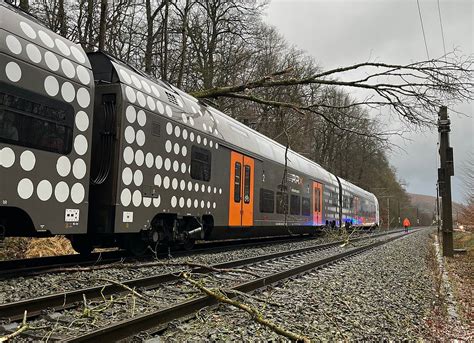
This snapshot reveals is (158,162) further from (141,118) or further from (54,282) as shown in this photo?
(54,282)

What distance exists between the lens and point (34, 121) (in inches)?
230

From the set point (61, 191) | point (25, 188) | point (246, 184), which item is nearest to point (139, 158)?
point (61, 191)

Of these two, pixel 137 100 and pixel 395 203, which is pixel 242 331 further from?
pixel 395 203

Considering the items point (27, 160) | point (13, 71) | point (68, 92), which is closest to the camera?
point (13, 71)

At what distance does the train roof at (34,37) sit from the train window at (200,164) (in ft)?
11.6

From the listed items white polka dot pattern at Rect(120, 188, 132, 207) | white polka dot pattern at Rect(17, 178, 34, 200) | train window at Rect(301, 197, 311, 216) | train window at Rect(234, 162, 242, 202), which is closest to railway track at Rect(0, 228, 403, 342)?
white polka dot pattern at Rect(17, 178, 34, 200)

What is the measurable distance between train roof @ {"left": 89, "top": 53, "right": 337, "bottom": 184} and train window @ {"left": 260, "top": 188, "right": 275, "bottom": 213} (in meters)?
1.19

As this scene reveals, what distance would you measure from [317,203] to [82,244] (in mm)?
14315

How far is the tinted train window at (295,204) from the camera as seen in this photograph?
673 inches

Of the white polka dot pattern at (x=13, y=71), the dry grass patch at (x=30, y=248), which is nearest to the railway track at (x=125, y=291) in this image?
the white polka dot pattern at (x=13, y=71)

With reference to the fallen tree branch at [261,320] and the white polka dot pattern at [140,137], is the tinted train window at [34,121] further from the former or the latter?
the fallen tree branch at [261,320]

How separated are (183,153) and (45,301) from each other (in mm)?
5144

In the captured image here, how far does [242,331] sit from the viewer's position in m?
4.28

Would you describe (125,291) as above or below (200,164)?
below
